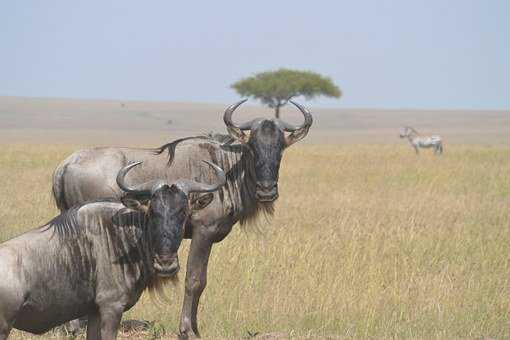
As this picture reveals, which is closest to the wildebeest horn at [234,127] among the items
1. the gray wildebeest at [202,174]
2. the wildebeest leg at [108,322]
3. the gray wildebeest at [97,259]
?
the gray wildebeest at [202,174]

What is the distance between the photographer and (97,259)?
6.33 m

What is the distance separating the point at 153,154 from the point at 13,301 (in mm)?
2690

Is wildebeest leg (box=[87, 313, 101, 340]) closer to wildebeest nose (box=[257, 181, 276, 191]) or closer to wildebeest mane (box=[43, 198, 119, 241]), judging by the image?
wildebeest mane (box=[43, 198, 119, 241])

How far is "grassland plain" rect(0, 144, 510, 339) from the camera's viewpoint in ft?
28.3

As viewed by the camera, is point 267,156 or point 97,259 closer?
point 97,259

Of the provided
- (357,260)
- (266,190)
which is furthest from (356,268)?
(266,190)

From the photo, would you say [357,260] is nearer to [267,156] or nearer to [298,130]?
[298,130]

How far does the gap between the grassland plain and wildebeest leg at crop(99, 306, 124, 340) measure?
184 centimetres

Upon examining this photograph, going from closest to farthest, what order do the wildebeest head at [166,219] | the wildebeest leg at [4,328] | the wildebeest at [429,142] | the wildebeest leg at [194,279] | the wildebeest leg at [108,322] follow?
the wildebeest leg at [4,328] < the wildebeest head at [166,219] < the wildebeest leg at [108,322] < the wildebeest leg at [194,279] < the wildebeest at [429,142]

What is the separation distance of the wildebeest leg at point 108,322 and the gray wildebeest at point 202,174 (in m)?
1.70

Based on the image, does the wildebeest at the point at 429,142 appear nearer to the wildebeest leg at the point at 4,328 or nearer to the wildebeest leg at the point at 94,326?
the wildebeest leg at the point at 94,326

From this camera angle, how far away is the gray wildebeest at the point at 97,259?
6.04 metres

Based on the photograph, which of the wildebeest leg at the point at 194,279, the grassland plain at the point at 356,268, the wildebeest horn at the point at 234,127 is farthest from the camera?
the grassland plain at the point at 356,268

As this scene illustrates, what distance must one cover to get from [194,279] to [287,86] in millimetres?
65002
